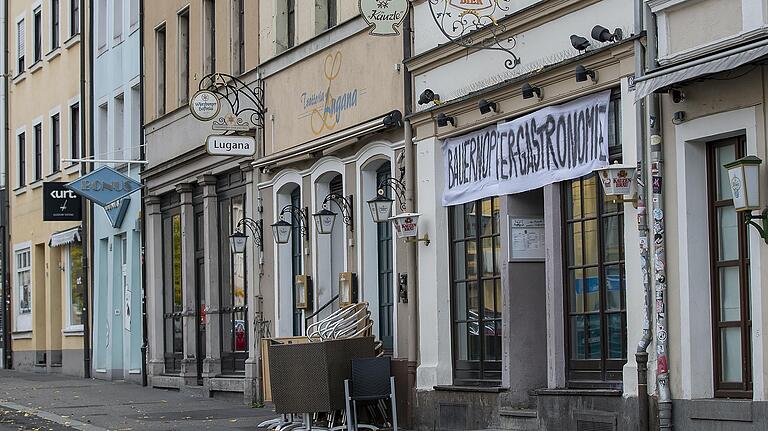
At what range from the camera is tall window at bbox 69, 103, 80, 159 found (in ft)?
112

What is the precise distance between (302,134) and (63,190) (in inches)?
502

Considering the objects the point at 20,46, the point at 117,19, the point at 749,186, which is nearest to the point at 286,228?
the point at 749,186

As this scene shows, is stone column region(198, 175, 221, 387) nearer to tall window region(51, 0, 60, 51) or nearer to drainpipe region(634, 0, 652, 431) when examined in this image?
tall window region(51, 0, 60, 51)

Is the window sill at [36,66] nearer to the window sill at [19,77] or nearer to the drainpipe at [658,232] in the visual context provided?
the window sill at [19,77]

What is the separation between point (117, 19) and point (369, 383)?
16007 mm

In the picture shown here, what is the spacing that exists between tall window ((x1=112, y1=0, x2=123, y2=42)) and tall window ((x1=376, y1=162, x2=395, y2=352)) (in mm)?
12741

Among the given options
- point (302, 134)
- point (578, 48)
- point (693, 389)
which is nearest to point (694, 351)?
point (693, 389)

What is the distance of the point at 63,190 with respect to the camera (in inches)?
1293

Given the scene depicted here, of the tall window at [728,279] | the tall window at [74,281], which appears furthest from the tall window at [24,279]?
the tall window at [728,279]

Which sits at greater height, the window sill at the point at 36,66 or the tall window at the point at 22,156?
the window sill at the point at 36,66

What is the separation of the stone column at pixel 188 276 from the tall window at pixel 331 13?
657cm

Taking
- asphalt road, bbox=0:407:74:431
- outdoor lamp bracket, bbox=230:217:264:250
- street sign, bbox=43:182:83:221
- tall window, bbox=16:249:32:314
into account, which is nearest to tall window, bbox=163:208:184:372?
outdoor lamp bracket, bbox=230:217:264:250

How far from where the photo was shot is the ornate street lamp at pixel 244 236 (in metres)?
23.2

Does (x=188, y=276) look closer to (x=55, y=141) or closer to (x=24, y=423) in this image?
(x=24, y=423)
